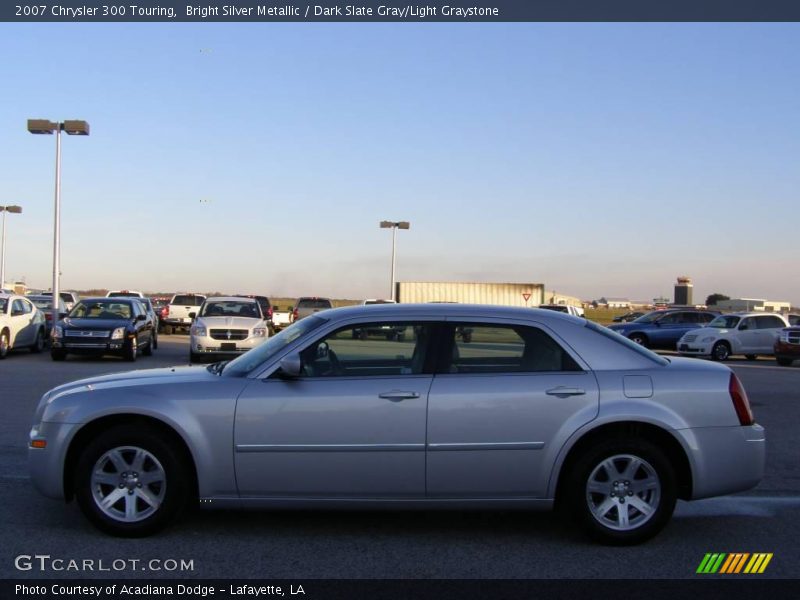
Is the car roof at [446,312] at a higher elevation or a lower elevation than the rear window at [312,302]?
higher

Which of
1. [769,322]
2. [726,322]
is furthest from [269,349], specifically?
[769,322]

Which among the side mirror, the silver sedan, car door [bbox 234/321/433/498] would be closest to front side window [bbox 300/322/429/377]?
the silver sedan

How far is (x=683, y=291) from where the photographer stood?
87.4 metres

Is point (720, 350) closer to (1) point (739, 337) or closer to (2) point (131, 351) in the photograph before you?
(1) point (739, 337)

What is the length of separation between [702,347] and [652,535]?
2369 centimetres

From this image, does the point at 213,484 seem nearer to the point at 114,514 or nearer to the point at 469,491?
the point at 114,514

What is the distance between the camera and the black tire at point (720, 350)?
27.8m

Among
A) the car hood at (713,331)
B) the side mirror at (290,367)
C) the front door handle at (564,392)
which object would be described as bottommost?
the car hood at (713,331)

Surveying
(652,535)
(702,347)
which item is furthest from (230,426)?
(702,347)

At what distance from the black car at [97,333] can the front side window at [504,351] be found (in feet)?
51.6

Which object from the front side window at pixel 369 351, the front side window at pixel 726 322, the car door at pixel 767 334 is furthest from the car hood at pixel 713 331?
the front side window at pixel 369 351

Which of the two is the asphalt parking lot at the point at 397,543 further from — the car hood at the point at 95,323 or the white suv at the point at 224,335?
the car hood at the point at 95,323

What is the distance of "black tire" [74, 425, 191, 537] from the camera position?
560 cm

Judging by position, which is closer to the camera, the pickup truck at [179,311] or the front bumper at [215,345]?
the front bumper at [215,345]
